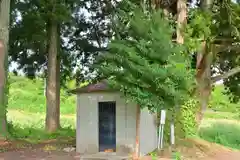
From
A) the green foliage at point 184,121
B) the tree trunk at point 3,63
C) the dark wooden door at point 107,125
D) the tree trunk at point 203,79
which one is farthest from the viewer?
the tree trunk at point 203,79

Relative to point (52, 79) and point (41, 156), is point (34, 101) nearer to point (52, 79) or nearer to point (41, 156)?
point (52, 79)

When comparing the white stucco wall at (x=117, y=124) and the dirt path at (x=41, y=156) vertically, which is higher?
the white stucco wall at (x=117, y=124)

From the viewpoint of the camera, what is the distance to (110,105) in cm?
1485

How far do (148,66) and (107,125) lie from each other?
12.5ft

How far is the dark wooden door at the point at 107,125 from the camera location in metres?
14.9

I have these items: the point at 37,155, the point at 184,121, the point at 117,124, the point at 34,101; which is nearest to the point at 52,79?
the point at 184,121

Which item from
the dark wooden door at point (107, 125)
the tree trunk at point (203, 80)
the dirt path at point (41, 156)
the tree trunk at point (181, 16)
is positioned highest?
the tree trunk at point (181, 16)

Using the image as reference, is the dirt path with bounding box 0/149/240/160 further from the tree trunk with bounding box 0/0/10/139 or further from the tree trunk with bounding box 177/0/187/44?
the tree trunk with bounding box 177/0/187/44

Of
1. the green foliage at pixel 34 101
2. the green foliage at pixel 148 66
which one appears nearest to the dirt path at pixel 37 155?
the green foliage at pixel 148 66

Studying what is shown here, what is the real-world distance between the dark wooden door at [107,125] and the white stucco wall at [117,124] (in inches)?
8.2

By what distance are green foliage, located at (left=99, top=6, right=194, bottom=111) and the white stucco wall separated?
5.58ft

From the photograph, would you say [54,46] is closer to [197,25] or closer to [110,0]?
[110,0]

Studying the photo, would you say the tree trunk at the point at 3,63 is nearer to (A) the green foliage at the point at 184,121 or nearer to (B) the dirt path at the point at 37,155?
(B) the dirt path at the point at 37,155

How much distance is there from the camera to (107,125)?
15.0 m
